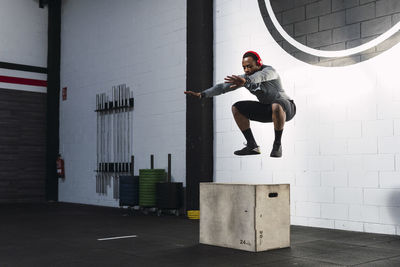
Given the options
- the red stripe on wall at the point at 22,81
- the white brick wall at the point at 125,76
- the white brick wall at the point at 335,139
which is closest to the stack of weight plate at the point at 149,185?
the white brick wall at the point at 125,76

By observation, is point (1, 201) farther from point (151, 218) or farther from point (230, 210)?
point (230, 210)

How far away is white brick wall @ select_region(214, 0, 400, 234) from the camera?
448 cm

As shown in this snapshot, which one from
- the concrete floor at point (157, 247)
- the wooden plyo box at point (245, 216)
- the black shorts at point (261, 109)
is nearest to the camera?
the concrete floor at point (157, 247)

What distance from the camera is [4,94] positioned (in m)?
8.75

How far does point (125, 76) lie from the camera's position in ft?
25.4

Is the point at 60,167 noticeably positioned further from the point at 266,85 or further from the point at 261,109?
the point at 266,85

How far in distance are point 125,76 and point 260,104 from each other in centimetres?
306

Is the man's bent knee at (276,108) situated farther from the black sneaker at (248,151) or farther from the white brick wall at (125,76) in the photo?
the white brick wall at (125,76)

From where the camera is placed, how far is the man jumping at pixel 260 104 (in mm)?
5270

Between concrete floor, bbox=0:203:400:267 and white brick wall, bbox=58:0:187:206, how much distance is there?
1599 mm

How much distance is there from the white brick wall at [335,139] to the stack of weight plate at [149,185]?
1312 millimetres

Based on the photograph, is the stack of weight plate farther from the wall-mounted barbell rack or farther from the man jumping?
the man jumping

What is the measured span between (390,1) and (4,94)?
273 inches

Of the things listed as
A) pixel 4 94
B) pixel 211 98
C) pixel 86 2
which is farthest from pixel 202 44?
pixel 4 94
